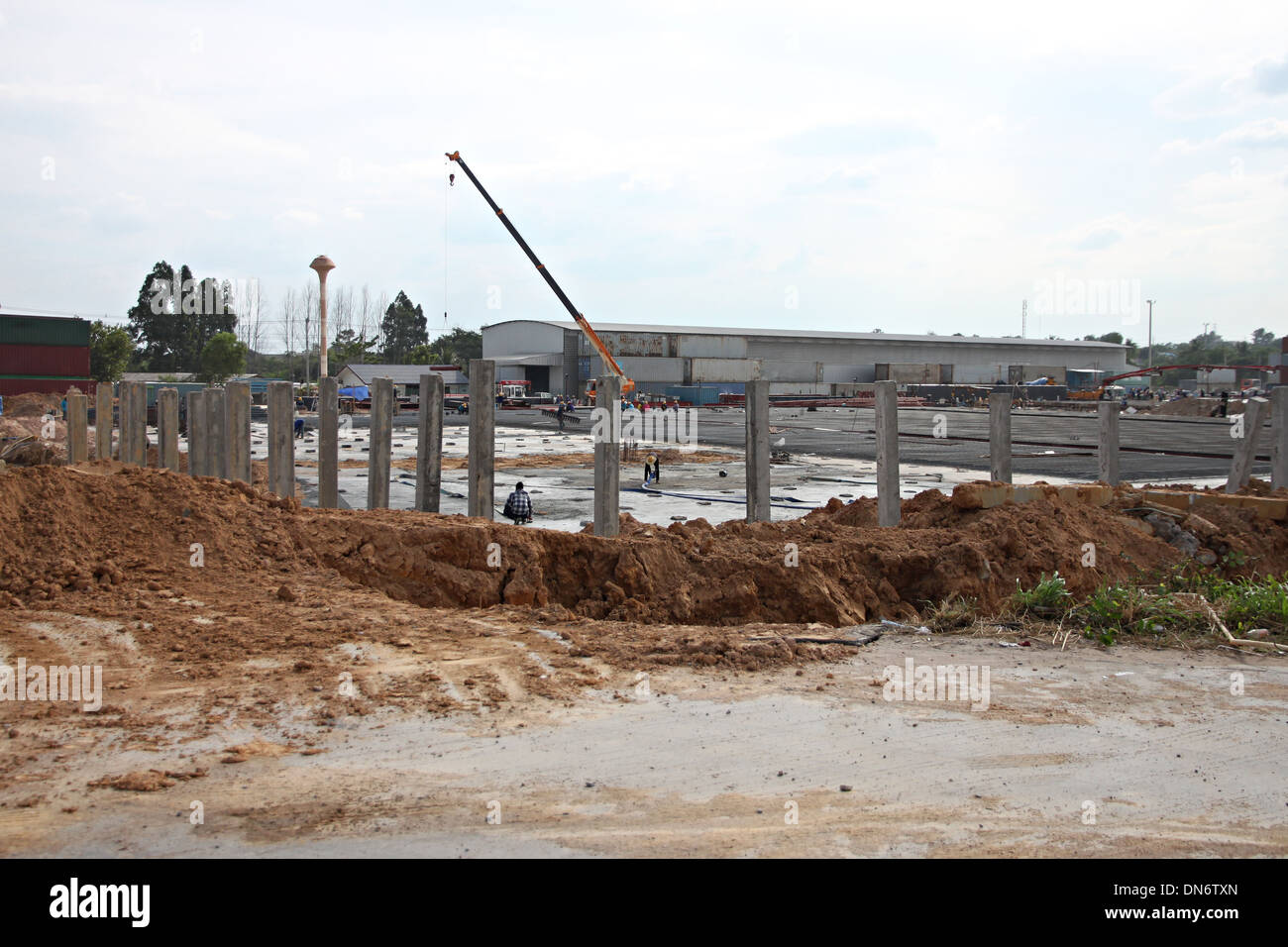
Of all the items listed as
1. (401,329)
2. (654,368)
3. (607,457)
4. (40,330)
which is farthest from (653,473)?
(401,329)

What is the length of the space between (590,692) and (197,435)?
494 inches

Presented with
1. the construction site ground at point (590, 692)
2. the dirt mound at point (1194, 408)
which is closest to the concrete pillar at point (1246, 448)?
the construction site ground at point (590, 692)

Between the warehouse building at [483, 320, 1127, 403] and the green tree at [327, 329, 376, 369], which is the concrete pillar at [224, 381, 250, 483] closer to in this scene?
the warehouse building at [483, 320, 1127, 403]

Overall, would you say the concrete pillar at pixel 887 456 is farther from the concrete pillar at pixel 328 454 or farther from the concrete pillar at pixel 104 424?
the concrete pillar at pixel 104 424

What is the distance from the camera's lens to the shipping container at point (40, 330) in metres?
51.1

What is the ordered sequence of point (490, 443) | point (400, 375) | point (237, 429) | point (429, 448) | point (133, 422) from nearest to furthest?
point (490, 443) → point (429, 448) → point (237, 429) → point (133, 422) → point (400, 375)

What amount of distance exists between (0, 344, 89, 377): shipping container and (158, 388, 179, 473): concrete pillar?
40.7m

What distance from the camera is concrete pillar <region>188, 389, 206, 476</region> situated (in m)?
16.2

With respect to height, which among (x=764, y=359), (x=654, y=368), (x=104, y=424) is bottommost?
(x=104, y=424)

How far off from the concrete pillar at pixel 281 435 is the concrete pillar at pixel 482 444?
8.96 ft

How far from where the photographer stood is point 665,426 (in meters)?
41.6

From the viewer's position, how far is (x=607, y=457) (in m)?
10.4

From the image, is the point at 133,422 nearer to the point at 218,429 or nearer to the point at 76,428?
the point at 76,428
